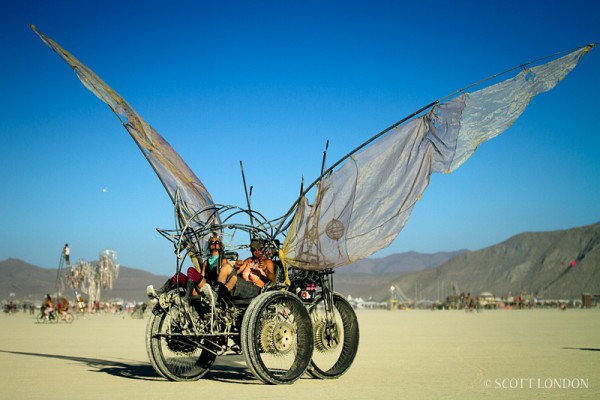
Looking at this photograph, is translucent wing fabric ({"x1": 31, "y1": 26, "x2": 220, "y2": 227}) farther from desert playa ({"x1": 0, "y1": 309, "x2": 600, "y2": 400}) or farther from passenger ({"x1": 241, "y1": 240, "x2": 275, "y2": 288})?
desert playa ({"x1": 0, "y1": 309, "x2": 600, "y2": 400})

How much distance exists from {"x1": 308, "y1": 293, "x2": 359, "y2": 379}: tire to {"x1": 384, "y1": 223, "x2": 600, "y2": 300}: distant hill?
12897 centimetres

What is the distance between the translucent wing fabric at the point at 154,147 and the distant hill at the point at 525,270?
130 meters

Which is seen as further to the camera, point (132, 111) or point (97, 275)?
point (97, 275)

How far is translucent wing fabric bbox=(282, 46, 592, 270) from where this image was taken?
41.2ft

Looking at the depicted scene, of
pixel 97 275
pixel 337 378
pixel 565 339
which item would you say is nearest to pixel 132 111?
pixel 337 378

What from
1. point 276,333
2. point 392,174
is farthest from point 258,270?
point 392,174

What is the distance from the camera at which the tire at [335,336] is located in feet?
42.9

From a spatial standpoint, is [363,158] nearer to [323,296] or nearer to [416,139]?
[416,139]

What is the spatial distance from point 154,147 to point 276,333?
184 inches

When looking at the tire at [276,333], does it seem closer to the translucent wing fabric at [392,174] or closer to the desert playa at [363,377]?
the desert playa at [363,377]

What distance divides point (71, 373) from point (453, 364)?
750 centimetres

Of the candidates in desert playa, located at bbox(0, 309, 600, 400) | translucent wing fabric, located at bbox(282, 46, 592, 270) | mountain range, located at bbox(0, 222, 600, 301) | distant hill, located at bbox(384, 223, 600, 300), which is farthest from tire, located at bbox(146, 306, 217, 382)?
distant hill, located at bbox(384, 223, 600, 300)

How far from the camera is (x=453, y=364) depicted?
15.2 m

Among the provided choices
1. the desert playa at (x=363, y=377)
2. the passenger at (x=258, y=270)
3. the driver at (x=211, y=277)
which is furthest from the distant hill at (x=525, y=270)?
the driver at (x=211, y=277)
